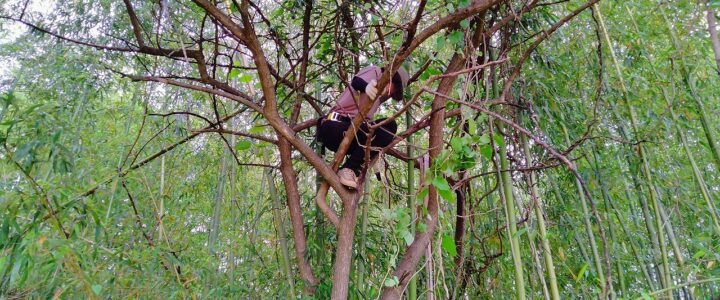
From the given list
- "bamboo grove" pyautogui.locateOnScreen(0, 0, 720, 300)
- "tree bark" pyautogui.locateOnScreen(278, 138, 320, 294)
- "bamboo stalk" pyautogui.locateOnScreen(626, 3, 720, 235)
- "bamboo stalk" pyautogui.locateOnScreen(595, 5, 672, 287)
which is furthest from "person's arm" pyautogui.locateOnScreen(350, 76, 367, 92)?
"bamboo stalk" pyautogui.locateOnScreen(626, 3, 720, 235)

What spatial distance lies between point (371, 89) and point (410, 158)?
27cm

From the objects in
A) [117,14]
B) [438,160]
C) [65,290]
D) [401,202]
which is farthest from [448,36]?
[117,14]

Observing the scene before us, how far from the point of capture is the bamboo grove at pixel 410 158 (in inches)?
69.4

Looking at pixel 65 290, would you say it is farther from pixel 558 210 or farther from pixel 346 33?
pixel 558 210

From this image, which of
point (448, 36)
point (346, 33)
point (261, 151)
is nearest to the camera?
point (448, 36)

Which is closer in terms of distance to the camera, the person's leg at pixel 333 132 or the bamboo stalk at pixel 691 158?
the bamboo stalk at pixel 691 158

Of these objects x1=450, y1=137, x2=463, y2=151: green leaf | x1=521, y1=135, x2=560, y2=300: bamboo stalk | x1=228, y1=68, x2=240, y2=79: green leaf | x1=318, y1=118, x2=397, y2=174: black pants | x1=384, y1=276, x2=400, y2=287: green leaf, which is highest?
x1=228, y1=68, x2=240, y2=79: green leaf

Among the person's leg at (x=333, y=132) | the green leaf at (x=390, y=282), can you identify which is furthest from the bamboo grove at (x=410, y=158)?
the person's leg at (x=333, y=132)

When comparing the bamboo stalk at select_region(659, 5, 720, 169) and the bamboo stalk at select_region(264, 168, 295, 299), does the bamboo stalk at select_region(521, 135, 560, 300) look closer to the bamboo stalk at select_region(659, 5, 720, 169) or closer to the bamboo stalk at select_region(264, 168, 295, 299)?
the bamboo stalk at select_region(659, 5, 720, 169)

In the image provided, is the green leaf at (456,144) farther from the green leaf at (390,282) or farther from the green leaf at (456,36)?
the green leaf at (390,282)

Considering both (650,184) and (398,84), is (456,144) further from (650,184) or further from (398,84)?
(650,184)

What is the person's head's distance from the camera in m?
2.12

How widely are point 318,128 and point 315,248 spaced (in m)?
0.51

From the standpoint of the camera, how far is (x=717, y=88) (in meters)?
2.51
